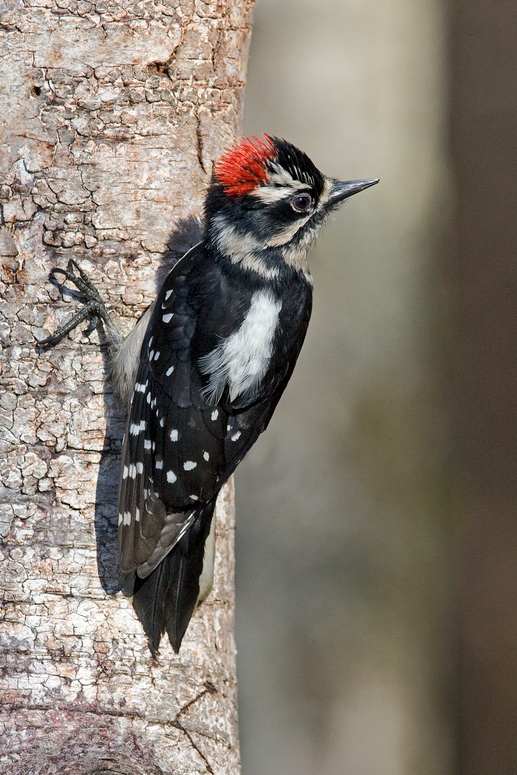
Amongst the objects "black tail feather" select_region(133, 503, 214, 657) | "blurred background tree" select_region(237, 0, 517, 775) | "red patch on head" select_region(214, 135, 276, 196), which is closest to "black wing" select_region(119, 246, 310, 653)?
"black tail feather" select_region(133, 503, 214, 657)

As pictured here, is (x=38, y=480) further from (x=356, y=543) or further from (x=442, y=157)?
(x=442, y=157)

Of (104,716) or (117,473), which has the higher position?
(117,473)

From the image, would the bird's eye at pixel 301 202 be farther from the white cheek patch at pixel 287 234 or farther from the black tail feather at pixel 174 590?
the black tail feather at pixel 174 590

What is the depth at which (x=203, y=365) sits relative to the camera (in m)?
2.40

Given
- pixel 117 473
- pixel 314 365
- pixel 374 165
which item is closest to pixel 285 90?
pixel 374 165

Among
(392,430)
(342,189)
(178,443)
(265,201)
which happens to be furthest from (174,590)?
(392,430)

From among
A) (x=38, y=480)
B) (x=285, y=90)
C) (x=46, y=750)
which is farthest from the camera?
(x=285, y=90)

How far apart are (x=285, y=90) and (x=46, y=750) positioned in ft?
12.4

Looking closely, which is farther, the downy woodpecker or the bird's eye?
the bird's eye

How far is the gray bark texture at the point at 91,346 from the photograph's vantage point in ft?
7.31

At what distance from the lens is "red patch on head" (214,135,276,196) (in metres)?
2.41

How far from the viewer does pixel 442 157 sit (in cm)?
515

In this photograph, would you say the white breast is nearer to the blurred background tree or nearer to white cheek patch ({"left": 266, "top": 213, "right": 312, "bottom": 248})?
white cheek patch ({"left": 266, "top": 213, "right": 312, "bottom": 248})

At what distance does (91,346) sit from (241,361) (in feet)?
1.45
